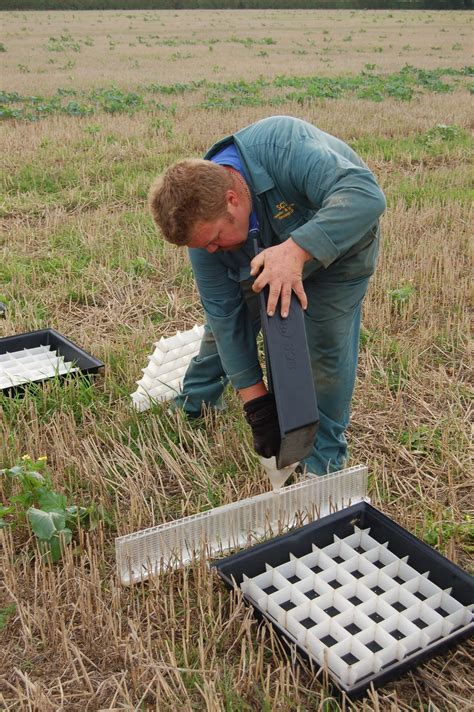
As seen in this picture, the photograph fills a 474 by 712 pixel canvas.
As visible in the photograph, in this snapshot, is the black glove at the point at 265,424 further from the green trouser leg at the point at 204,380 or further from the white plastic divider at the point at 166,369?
the white plastic divider at the point at 166,369

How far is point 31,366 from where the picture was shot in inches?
191

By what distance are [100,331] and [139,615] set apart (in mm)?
2925

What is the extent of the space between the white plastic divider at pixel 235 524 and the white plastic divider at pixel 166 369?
1216 mm

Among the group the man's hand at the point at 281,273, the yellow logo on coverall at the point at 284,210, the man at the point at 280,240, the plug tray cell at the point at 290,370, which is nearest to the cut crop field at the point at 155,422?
the man at the point at 280,240

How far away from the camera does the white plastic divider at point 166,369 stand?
14.4ft

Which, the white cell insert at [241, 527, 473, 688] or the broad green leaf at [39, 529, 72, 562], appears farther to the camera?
the broad green leaf at [39, 529, 72, 562]

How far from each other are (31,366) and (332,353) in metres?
2.10

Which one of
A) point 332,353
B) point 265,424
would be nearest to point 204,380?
point 332,353

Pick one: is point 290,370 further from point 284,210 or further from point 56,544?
point 56,544

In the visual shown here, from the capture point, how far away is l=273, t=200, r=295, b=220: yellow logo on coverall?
316 centimetres

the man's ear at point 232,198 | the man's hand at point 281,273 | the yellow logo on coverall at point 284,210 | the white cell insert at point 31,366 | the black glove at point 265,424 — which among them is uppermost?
the man's ear at point 232,198

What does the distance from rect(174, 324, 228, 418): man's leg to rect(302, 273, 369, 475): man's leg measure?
2.25 feet

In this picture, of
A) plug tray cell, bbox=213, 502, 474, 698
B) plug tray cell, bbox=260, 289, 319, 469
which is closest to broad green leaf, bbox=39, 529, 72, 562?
plug tray cell, bbox=213, 502, 474, 698

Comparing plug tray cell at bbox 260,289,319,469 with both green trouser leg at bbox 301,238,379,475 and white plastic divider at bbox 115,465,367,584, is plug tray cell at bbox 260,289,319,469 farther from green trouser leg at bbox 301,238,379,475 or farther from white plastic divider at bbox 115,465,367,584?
green trouser leg at bbox 301,238,379,475
